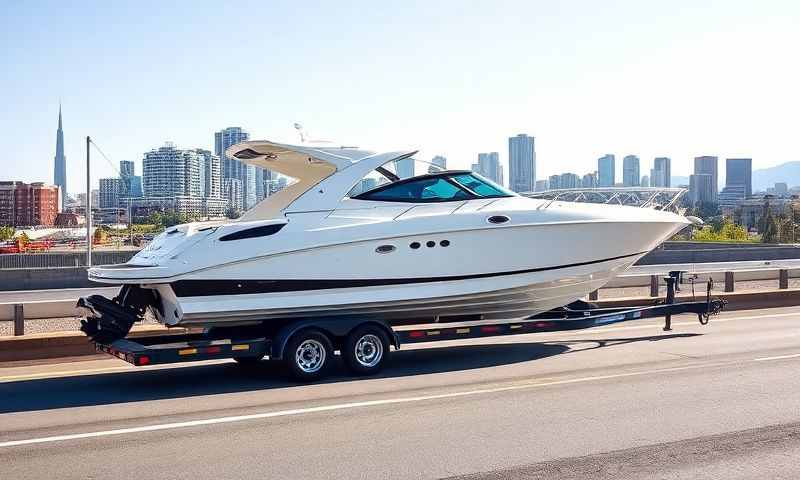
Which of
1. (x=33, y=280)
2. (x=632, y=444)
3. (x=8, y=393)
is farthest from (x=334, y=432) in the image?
(x=33, y=280)

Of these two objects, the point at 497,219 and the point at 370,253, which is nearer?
the point at 370,253

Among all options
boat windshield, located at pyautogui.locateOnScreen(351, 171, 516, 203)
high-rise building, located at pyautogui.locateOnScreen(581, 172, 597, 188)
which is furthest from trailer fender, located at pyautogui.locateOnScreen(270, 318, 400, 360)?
high-rise building, located at pyautogui.locateOnScreen(581, 172, 597, 188)

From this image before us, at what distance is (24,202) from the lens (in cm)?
17025

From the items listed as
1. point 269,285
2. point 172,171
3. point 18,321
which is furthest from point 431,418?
point 172,171

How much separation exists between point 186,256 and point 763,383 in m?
7.36

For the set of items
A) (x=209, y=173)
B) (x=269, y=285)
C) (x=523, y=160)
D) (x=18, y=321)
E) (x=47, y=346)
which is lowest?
(x=47, y=346)

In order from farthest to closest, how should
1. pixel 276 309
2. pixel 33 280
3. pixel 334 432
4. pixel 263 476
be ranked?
pixel 33 280 < pixel 276 309 < pixel 334 432 < pixel 263 476

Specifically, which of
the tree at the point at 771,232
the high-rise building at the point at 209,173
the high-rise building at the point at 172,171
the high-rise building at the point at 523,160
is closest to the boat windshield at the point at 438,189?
the high-rise building at the point at 523,160

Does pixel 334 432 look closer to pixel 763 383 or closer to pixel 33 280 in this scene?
pixel 763 383

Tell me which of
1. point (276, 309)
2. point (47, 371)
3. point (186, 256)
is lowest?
point (47, 371)

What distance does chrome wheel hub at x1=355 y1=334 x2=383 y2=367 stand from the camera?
1130 centimetres

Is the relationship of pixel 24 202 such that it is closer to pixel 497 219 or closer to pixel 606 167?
pixel 606 167

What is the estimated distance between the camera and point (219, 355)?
10.6 m

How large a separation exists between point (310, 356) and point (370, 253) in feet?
5.37
